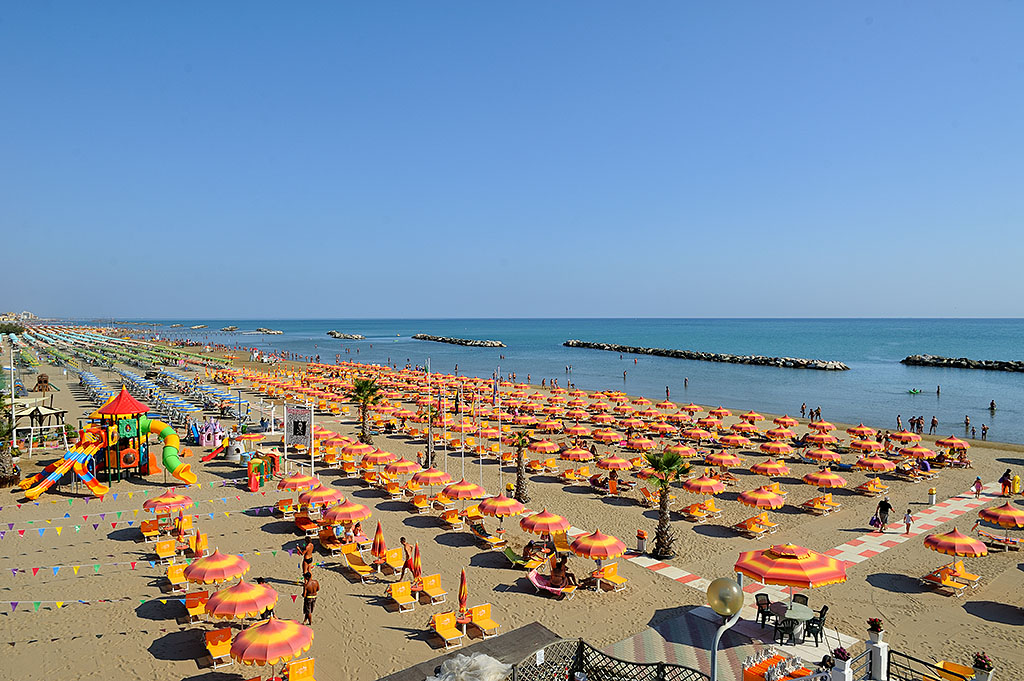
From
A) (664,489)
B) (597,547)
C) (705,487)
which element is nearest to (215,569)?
(597,547)

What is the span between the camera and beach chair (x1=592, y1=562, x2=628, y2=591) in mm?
15148

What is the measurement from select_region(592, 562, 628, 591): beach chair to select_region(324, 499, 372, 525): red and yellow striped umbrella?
6.72m

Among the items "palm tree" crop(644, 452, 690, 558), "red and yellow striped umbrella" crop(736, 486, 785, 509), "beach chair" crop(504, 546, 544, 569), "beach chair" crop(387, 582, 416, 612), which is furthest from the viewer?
"red and yellow striped umbrella" crop(736, 486, 785, 509)

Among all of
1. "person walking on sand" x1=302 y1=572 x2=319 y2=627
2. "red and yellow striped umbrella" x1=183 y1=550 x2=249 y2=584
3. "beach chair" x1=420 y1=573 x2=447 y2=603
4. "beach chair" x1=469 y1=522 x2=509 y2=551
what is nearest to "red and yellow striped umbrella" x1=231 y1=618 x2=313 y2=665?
"person walking on sand" x1=302 y1=572 x2=319 y2=627

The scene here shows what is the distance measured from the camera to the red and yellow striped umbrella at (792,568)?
12930 millimetres

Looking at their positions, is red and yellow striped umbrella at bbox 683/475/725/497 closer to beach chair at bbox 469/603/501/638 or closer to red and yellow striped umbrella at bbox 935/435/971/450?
beach chair at bbox 469/603/501/638

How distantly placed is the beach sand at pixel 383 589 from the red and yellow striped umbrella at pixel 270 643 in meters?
1.25

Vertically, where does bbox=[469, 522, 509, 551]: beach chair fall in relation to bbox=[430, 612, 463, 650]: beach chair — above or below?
below

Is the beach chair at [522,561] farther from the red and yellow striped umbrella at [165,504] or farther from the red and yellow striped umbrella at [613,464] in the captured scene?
the red and yellow striped umbrella at [165,504]

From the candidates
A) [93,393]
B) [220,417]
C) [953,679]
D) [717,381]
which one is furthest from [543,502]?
[717,381]

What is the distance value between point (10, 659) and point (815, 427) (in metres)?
35.8

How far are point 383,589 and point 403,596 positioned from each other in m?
1.48

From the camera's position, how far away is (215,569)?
518 inches

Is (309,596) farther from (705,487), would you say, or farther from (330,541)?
(705,487)
